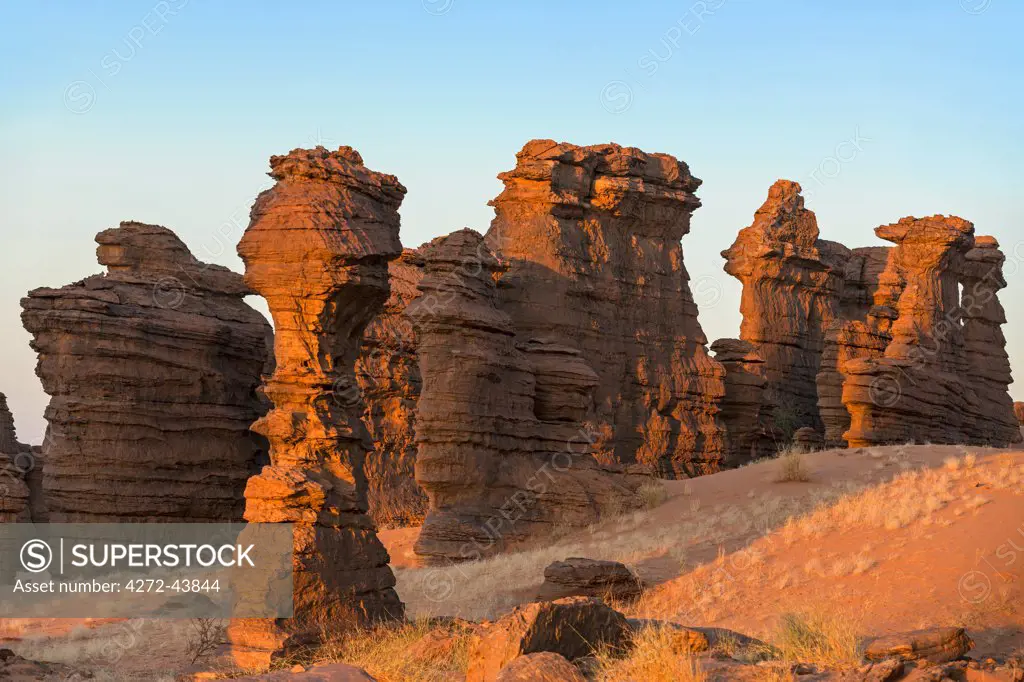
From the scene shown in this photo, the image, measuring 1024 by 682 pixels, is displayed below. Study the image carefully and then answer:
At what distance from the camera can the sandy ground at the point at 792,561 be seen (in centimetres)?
1547

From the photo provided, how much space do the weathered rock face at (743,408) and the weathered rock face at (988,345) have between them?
263 inches

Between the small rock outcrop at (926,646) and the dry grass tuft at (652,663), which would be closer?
the dry grass tuft at (652,663)

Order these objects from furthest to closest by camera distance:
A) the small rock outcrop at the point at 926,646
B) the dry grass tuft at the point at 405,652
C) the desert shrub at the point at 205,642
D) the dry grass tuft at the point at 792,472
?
the dry grass tuft at the point at 792,472 → the desert shrub at the point at 205,642 → the dry grass tuft at the point at 405,652 → the small rock outcrop at the point at 926,646

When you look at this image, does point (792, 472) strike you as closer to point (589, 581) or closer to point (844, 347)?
point (589, 581)

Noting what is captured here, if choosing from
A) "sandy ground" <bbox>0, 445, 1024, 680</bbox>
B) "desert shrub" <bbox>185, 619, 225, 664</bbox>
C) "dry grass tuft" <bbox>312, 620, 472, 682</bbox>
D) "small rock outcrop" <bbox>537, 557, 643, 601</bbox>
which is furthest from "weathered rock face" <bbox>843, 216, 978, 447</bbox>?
"desert shrub" <bbox>185, 619, 225, 664</bbox>

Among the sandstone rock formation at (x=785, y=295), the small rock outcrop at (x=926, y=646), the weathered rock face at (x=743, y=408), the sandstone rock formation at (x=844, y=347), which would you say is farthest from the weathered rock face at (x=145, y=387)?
the sandstone rock formation at (x=785, y=295)

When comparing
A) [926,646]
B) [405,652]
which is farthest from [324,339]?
[926,646]

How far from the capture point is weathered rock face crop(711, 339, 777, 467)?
38.4m

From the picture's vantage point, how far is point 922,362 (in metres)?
Result: 34.6

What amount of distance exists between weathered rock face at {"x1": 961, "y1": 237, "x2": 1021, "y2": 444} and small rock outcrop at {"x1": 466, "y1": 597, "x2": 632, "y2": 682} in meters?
28.2

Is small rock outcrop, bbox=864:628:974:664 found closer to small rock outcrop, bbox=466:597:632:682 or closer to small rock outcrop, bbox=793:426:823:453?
small rock outcrop, bbox=466:597:632:682

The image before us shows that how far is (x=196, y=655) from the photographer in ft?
47.7

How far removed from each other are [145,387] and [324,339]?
42.2 ft

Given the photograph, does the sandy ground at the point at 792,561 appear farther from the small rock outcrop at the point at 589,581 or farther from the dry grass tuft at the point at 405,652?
the dry grass tuft at the point at 405,652
